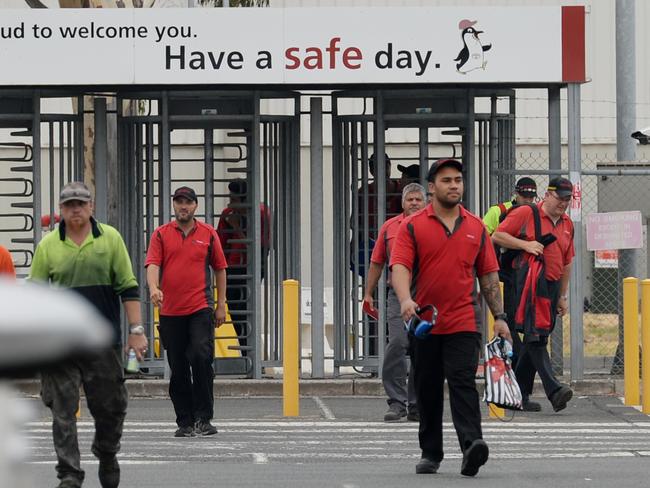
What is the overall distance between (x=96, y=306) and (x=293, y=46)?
698 centimetres

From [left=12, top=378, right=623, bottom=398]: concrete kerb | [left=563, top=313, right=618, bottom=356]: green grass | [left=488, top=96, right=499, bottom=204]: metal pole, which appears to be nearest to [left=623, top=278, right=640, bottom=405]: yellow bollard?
[left=12, top=378, right=623, bottom=398]: concrete kerb

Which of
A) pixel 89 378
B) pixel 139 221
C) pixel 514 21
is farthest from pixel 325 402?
pixel 89 378

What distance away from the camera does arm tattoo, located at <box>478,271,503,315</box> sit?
8.13 meters

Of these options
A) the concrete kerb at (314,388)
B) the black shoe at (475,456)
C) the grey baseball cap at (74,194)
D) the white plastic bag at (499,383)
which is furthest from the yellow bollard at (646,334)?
the grey baseball cap at (74,194)

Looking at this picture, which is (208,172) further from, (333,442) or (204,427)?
(333,442)

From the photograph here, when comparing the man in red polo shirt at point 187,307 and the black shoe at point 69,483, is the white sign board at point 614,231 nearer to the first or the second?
the man in red polo shirt at point 187,307

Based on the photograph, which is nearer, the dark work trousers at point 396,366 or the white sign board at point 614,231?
the dark work trousers at point 396,366

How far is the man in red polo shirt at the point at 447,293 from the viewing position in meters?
7.90

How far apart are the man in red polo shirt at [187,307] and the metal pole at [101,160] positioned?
406 centimetres

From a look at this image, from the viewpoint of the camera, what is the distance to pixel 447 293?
7.97m

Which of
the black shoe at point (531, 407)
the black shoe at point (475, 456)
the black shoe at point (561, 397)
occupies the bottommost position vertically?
the black shoe at point (531, 407)

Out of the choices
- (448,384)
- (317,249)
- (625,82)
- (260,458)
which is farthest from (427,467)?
(625,82)

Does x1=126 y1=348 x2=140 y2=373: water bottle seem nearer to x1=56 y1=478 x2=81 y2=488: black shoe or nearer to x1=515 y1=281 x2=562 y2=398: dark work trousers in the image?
x1=56 y1=478 x2=81 y2=488: black shoe

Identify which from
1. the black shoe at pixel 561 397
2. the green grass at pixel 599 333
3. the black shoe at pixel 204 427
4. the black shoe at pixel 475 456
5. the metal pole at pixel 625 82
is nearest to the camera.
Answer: the black shoe at pixel 475 456
